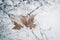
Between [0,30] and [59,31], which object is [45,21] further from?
[0,30]

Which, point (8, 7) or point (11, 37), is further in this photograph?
point (8, 7)

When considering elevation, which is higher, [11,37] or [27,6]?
[27,6]

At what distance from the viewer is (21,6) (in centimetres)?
119

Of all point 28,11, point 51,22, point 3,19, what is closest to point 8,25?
point 3,19

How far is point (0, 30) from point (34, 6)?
0.31 m

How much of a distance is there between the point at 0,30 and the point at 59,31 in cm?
40

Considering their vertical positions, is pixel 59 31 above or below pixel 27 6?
below

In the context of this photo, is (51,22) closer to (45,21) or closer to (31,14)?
(45,21)

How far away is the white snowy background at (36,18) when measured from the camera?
1073mm

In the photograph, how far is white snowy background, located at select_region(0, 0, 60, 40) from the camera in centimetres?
107

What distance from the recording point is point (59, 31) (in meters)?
1.12

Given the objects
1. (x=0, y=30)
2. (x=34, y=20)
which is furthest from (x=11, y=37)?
(x=34, y=20)

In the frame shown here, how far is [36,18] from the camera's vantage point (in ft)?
3.77

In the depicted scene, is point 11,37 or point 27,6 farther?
point 27,6
